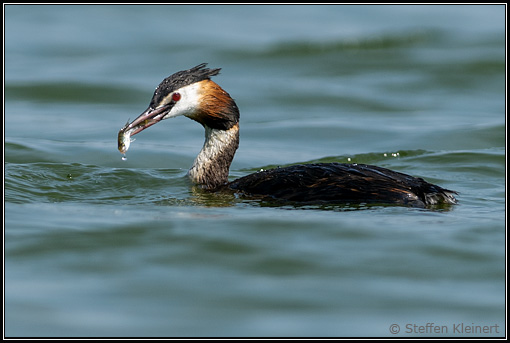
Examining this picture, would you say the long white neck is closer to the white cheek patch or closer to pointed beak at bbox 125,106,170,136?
the white cheek patch

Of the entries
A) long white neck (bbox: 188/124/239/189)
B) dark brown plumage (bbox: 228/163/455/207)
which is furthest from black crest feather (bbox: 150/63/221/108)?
dark brown plumage (bbox: 228/163/455/207)

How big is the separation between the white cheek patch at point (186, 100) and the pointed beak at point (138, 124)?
68 millimetres

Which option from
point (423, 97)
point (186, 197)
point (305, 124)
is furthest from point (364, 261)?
point (423, 97)

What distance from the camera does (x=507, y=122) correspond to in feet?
41.8

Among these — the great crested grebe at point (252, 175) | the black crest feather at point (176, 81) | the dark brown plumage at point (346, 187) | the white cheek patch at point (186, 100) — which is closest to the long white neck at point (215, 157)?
the great crested grebe at point (252, 175)

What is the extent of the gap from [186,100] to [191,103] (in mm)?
72

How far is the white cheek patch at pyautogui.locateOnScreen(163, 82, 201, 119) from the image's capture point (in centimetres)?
848

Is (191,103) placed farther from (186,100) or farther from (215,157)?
(215,157)

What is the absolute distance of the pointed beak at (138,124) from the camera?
27.2 ft

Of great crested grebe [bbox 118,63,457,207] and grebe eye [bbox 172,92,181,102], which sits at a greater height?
grebe eye [bbox 172,92,181,102]

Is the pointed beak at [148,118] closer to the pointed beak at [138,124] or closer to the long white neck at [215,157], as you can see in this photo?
the pointed beak at [138,124]

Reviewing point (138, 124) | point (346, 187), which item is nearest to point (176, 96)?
point (138, 124)

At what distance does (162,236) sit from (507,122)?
6797 mm

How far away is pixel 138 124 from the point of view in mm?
8352
